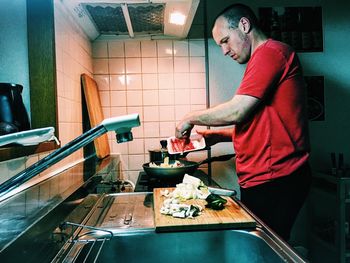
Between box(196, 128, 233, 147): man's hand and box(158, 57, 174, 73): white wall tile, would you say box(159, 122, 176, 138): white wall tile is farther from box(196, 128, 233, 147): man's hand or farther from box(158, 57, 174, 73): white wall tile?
box(196, 128, 233, 147): man's hand

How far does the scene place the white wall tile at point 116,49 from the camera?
7.55 ft

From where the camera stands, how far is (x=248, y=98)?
3.92 feet

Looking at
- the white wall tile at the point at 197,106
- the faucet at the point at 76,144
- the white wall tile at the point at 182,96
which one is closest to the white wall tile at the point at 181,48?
the white wall tile at the point at 182,96

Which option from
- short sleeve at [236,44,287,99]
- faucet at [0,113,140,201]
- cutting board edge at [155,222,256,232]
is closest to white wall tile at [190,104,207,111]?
short sleeve at [236,44,287,99]

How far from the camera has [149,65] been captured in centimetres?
232

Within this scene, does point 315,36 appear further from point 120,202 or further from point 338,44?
point 120,202

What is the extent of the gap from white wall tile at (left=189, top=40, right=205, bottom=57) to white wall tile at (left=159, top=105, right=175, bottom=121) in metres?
0.40

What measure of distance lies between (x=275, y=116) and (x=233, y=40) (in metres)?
0.40

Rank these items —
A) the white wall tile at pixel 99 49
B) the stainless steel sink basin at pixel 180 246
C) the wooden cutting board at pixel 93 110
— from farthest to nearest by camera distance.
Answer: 1. the white wall tile at pixel 99 49
2. the wooden cutting board at pixel 93 110
3. the stainless steel sink basin at pixel 180 246

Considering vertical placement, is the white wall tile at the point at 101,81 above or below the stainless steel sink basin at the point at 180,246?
above

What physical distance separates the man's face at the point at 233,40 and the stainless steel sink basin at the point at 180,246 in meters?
0.80

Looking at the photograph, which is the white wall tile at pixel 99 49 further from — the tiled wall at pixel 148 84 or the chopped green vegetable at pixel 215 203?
the chopped green vegetable at pixel 215 203

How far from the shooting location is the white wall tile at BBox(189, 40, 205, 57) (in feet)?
7.65

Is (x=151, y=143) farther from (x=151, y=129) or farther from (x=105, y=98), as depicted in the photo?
(x=105, y=98)
